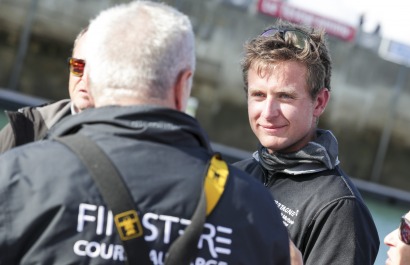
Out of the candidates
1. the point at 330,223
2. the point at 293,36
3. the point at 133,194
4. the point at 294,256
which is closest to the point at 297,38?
the point at 293,36

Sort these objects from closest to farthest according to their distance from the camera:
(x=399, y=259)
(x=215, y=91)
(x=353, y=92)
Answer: (x=399, y=259), (x=215, y=91), (x=353, y=92)

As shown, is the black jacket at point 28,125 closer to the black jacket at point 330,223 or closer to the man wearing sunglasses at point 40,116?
the man wearing sunglasses at point 40,116

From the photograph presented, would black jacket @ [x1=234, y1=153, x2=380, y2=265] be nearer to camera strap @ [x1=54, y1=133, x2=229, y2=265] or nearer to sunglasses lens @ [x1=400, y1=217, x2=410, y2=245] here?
sunglasses lens @ [x1=400, y1=217, x2=410, y2=245]

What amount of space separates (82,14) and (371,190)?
9.50m

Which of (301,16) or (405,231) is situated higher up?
(405,231)

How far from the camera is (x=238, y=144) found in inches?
914

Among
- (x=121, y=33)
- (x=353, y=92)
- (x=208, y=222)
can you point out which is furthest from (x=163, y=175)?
(x=353, y=92)

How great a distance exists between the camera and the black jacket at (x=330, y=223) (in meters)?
2.79

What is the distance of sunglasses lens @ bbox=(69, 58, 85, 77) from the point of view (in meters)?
3.04

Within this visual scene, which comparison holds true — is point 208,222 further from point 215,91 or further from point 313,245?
point 215,91

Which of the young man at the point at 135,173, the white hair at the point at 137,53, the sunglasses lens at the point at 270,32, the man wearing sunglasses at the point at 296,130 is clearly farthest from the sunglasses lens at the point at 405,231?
the white hair at the point at 137,53

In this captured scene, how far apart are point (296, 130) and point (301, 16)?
897 inches

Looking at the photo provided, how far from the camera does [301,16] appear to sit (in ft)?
83.8

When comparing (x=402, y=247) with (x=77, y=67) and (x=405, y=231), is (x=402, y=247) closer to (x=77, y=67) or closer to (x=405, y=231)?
(x=405, y=231)
